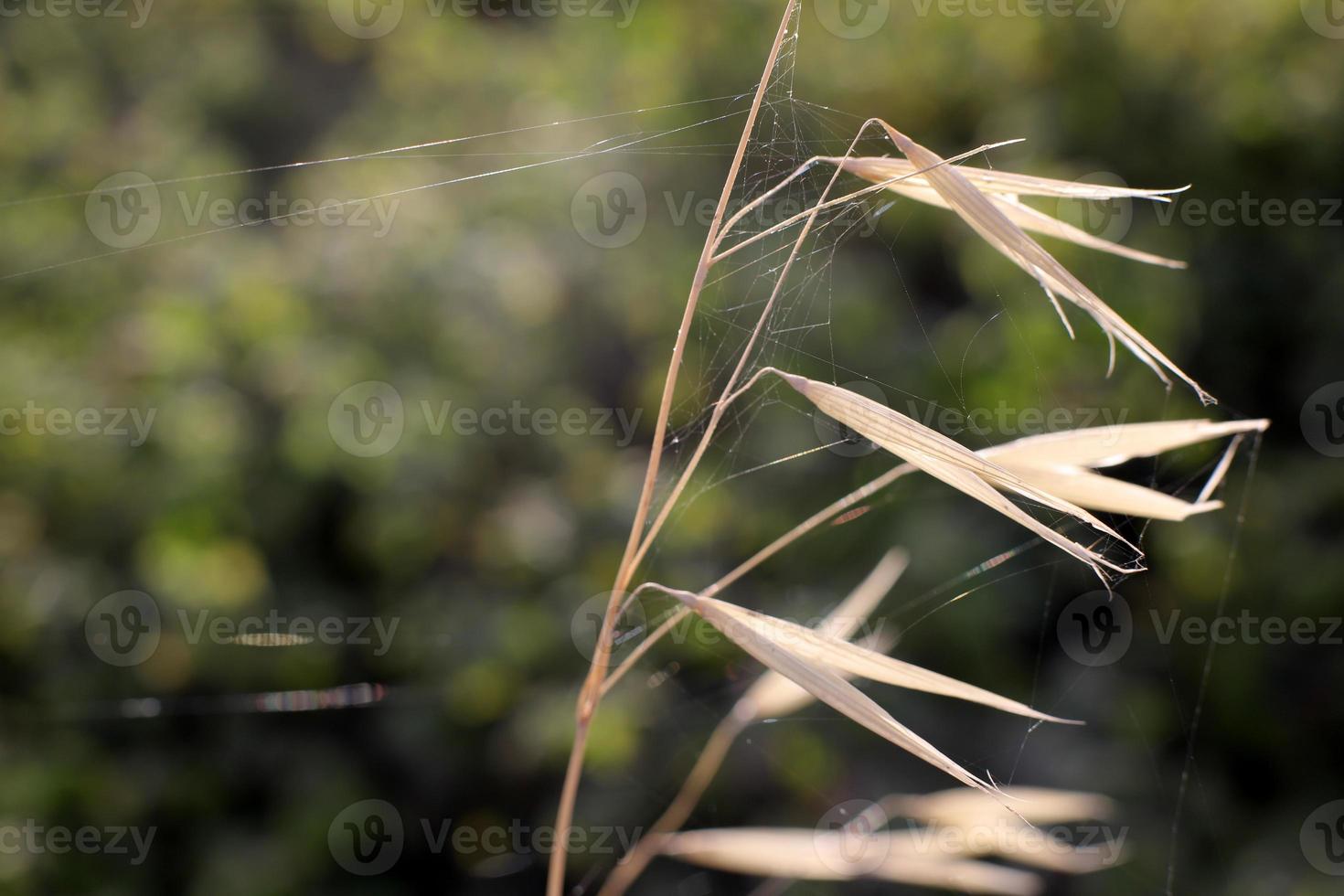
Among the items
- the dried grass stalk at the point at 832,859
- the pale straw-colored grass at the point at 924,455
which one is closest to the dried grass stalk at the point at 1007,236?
the pale straw-colored grass at the point at 924,455

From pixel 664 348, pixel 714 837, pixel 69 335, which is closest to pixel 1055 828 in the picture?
pixel 714 837

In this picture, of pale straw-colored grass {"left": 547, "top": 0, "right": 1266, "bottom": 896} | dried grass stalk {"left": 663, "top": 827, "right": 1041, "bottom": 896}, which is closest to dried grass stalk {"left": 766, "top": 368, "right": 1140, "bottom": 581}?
pale straw-colored grass {"left": 547, "top": 0, "right": 1266, "bottom": 896}

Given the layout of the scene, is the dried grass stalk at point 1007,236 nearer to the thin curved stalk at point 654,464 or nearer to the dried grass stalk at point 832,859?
the thin curved stalk at point 654,464

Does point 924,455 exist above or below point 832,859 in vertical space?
above

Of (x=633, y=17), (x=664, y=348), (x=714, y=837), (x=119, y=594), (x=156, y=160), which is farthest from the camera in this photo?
(x=633, y=17)

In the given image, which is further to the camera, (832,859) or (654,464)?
(832,859)

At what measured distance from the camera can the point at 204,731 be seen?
134 centimetres

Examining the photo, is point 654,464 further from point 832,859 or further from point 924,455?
point 832,859

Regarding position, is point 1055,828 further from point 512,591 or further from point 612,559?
point 512,591

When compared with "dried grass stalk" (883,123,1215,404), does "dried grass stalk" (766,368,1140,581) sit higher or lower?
lower

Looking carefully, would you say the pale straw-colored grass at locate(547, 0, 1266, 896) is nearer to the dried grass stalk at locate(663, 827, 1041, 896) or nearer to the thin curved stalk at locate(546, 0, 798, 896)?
the thin curved stalk at locate(546, 0, 798, 896)

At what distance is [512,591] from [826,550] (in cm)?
51

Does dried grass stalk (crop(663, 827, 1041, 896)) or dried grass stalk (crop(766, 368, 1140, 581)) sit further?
dried grass stalk (crop(663, 827, 1041, 896))

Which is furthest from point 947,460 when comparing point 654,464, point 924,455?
point 654,464
